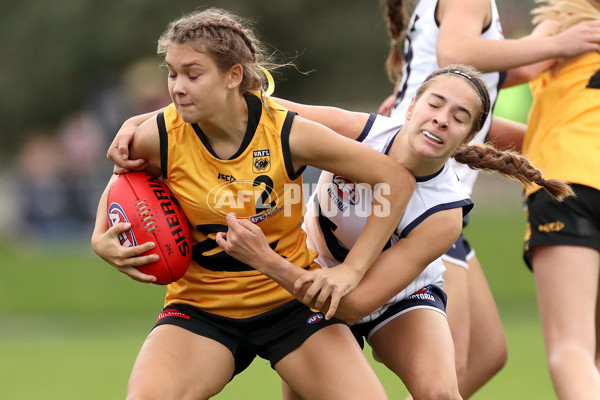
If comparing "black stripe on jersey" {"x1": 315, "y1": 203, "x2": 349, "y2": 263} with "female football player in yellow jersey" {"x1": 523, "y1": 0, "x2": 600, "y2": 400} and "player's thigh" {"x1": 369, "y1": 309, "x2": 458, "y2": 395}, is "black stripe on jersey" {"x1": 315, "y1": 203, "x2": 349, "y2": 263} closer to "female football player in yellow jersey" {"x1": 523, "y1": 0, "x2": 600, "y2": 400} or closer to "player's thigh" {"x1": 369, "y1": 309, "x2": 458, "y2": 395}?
"player's thigh" {"x1": 369, "y1": 309, "x2": 458, "y2": 395}

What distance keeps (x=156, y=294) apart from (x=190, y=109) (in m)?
9.70

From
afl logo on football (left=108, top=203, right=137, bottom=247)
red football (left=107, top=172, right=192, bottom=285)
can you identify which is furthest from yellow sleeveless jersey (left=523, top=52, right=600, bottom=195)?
afl logo on football (left=108, top=203, right=137, bottom=247)

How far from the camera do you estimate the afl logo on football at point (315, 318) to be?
4.21 meters

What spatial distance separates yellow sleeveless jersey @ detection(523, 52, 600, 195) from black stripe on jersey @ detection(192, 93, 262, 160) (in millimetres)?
1498

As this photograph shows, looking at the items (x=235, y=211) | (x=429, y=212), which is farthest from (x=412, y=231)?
(x=235, y=211)

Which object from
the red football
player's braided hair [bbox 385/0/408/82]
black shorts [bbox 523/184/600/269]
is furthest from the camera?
player's braided hair [bbox 385/0/408/82]

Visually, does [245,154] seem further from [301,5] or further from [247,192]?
[301,5]

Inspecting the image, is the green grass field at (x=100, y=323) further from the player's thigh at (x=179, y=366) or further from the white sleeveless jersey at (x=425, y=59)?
the player's thigh at (x=179, y=366)

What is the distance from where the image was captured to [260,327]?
13.9 ft

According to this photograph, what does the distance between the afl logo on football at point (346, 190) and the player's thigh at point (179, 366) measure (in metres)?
0.83

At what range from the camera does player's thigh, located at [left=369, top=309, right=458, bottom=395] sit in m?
4.02

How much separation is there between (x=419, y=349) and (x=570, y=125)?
1.49 m

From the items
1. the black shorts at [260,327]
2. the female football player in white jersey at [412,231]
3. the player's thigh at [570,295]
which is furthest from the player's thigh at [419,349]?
the player's thigh at [570,295]

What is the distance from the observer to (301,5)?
832 inches
